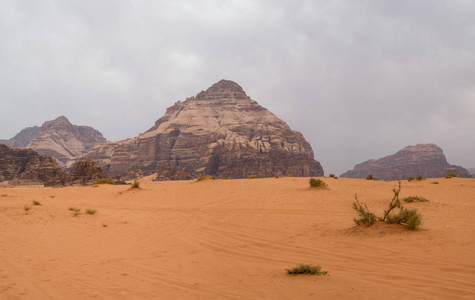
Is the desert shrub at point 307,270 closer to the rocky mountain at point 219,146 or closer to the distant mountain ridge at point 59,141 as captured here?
the rocky mountain at point 219,146

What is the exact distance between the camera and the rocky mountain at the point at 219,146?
325ft

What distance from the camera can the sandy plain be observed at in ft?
14.1

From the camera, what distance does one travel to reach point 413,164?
153 m

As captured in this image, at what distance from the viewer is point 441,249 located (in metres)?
5.71

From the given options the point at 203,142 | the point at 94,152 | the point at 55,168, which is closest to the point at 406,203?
the point at 55,168

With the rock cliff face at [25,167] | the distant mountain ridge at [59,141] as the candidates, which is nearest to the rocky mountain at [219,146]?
the rock cliff face at [25,167]

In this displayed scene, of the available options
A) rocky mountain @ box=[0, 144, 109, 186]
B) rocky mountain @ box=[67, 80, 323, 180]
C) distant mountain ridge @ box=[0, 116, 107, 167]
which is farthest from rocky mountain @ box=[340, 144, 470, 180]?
distant mountain ridge @ box=[0, 116, 107, 167]

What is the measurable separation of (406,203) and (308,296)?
33.3 ft

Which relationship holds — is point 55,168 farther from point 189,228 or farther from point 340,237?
point 340,237

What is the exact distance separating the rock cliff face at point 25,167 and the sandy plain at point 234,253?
160 ft

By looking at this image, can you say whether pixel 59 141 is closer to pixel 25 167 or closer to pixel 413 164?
pixel 25 167

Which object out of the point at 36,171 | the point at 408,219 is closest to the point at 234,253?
the point at 408,219

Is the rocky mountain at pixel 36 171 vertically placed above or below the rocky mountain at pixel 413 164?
below

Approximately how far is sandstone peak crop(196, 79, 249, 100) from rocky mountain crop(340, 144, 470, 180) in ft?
260
